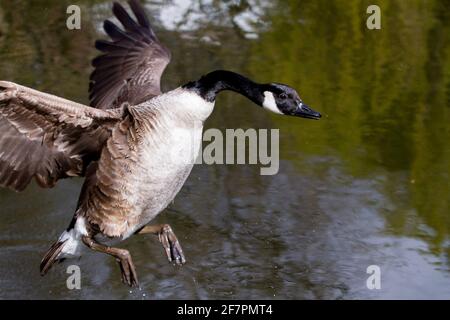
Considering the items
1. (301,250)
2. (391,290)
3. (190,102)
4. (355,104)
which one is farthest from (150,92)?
(355,104)

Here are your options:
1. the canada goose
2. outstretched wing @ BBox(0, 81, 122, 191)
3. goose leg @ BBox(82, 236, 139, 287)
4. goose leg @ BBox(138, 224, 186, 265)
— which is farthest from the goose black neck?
goose leg @ BBox(82, 236, 139, 287)

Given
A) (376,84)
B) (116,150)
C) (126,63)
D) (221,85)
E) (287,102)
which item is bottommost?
(116,150)

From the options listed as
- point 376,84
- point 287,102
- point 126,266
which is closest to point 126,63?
point 287,102

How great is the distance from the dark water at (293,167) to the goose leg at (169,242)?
46 cm

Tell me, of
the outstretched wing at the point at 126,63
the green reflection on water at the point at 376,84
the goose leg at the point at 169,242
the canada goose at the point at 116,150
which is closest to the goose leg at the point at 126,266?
the canada goose at the point at 116,150

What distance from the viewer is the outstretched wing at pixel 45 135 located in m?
5.17

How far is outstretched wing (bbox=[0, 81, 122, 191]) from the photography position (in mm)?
5172

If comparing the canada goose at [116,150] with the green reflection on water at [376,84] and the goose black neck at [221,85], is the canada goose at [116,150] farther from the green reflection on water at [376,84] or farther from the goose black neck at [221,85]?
the green reflection on water at [376,84]

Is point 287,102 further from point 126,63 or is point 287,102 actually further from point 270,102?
point 126,63

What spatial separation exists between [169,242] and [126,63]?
1759 millimetres

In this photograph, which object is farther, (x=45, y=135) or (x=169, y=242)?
(x=169, y=242)

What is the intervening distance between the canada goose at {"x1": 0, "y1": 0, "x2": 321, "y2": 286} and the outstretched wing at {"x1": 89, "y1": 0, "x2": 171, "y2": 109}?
1197 mm

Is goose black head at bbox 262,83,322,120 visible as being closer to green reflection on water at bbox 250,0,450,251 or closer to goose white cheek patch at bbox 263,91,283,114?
goose white cheek patch at bbox 263,91,283,114

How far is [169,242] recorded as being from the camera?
610cm
